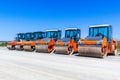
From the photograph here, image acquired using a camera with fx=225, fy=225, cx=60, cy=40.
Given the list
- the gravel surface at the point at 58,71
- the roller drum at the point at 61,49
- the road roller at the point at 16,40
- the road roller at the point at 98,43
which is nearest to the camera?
the gravel surface at the point at 58,71

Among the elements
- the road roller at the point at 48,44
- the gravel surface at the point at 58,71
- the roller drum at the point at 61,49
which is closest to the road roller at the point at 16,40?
the road roller at the point at 48,44

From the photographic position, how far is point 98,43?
15.5 meters

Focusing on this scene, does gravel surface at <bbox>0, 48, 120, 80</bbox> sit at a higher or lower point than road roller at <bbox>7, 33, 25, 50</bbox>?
lower

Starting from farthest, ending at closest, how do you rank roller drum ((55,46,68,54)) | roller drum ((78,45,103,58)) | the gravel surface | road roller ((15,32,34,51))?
road roller ((15,32,34,51)), roller drum ((55,46,68,54)), roller drum ((78,45,103,58)), the gravel surface

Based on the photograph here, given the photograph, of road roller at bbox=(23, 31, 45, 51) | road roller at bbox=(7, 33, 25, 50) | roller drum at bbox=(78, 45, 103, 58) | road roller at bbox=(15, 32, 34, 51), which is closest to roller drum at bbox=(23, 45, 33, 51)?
road roller at bbox=(23, 31, 45, 51)

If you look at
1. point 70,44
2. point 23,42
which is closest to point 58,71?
point 70,44

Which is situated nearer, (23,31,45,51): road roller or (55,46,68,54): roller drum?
(55,46,68,54): roller drum

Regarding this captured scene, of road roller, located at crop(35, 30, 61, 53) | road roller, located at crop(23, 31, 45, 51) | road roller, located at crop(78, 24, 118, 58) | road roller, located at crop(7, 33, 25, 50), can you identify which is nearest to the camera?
road roller, located at crop(78, 24, 118, 58)

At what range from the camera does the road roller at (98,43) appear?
1531 centimetres

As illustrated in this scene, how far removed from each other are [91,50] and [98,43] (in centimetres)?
68

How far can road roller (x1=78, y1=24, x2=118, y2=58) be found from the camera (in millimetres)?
15312

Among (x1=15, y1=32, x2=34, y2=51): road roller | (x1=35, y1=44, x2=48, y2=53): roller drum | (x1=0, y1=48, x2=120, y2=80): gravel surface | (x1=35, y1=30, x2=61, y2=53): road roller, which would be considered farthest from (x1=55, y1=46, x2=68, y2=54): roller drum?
(x1=0, y1=48, x2=120, y2=80): gravel surface

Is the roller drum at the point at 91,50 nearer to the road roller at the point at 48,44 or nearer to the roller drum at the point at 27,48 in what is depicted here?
the road roller at the point at 48,44

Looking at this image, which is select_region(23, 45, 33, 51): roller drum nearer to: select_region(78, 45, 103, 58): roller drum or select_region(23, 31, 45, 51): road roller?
select_region(23, 31, 45, 51): road roller
